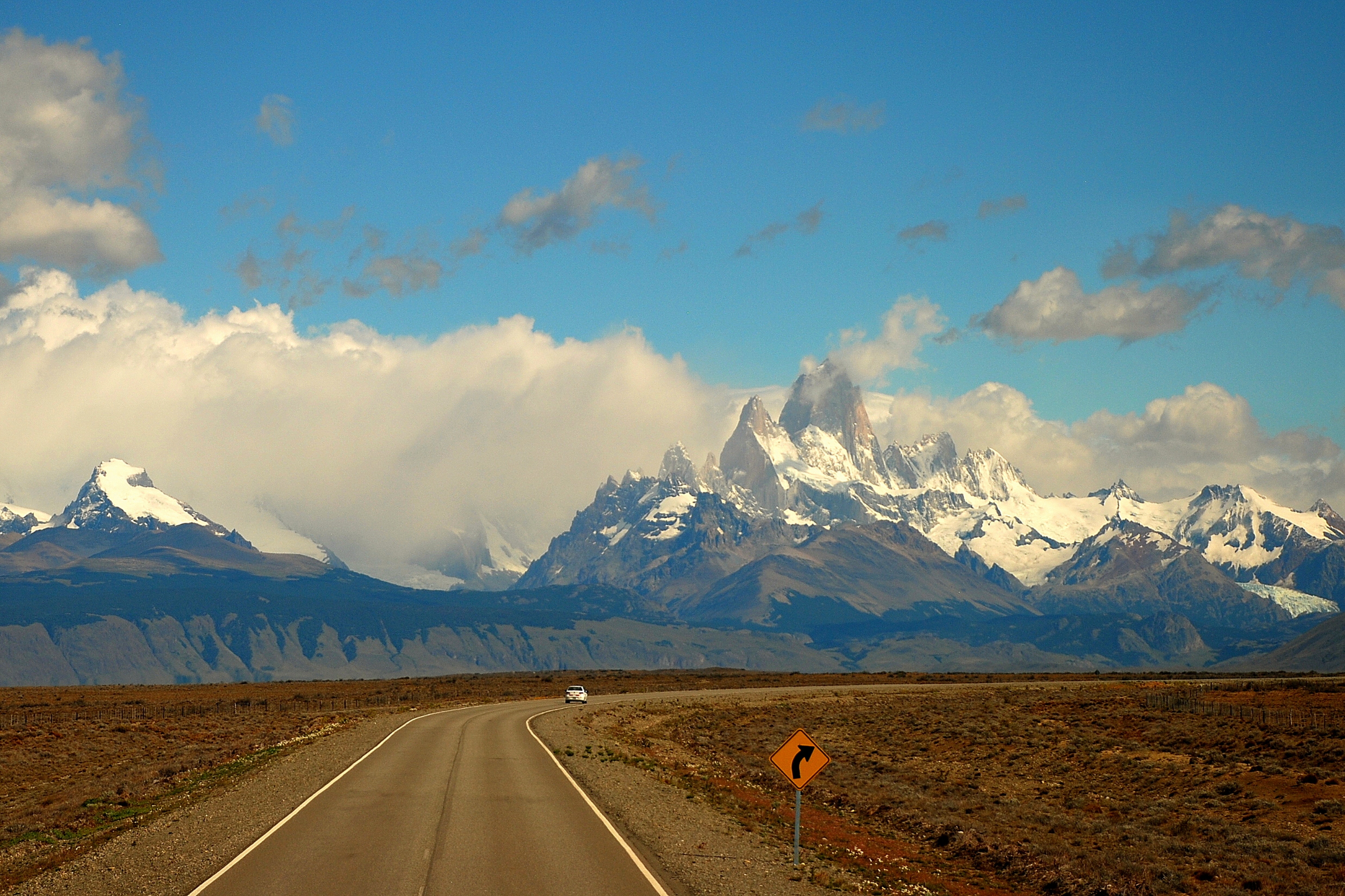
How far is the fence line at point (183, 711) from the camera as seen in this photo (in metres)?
88.2

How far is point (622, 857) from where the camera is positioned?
28.2 m

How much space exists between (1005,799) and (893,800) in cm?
475

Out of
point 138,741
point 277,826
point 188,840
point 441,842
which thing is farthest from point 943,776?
point 138,741

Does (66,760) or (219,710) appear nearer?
(66,760)

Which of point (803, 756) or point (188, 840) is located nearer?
point (803, 756)

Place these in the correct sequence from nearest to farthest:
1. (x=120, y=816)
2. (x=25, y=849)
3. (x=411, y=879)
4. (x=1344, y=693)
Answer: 1. (x=411, y=879)
2. (x=25, y=849)
3. (x=120, y=816)
4. (x=1344, y=693)

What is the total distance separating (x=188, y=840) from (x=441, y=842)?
6735 mm

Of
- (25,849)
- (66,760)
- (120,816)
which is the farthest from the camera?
(66,760)

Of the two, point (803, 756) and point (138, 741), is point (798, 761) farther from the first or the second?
point (138, 741)

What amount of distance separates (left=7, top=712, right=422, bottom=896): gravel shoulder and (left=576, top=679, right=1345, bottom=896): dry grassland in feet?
44.6

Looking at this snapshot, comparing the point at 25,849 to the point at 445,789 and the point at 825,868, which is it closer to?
the point at 445,789

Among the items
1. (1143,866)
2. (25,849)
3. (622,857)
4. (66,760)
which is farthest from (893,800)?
(66,760)

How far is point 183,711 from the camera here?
100 meters

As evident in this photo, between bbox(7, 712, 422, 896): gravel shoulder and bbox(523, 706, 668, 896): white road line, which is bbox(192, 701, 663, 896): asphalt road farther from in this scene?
bbox(7, 712, 422, 896): gravel shoulder
